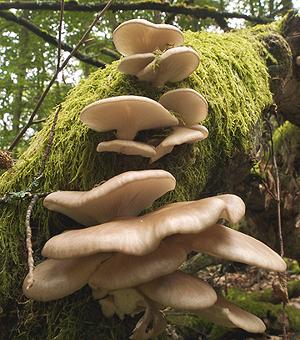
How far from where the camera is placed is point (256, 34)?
434cm

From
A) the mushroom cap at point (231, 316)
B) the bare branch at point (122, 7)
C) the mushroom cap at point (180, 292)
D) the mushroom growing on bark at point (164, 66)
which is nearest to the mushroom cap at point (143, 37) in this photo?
the mushroom growing on bark at point (164, 66)

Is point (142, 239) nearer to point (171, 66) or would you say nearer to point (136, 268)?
point (136, 268)

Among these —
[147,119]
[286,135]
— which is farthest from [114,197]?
[286,135]

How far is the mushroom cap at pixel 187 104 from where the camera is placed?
230cm

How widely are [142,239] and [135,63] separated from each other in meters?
1.32

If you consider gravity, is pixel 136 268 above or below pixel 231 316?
above

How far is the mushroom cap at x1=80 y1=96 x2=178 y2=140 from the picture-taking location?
80.0 inches

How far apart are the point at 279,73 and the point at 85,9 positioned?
348cm

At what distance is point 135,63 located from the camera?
2.47 m

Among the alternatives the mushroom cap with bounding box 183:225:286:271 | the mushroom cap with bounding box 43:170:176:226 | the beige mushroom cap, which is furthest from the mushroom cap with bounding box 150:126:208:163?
the beige mushroom cap

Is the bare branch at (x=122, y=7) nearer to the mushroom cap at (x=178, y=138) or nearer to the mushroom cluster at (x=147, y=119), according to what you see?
the mushroom cluster at (x=147, y=119)

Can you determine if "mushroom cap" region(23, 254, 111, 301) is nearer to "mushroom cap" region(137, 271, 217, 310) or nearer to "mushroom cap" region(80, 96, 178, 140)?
"mushroom cap" region(137, 271, 217, 310)

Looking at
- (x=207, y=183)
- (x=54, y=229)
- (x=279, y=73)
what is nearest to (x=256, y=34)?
(x=279, y=73)

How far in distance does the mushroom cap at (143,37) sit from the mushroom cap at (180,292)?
1531 millimetres
